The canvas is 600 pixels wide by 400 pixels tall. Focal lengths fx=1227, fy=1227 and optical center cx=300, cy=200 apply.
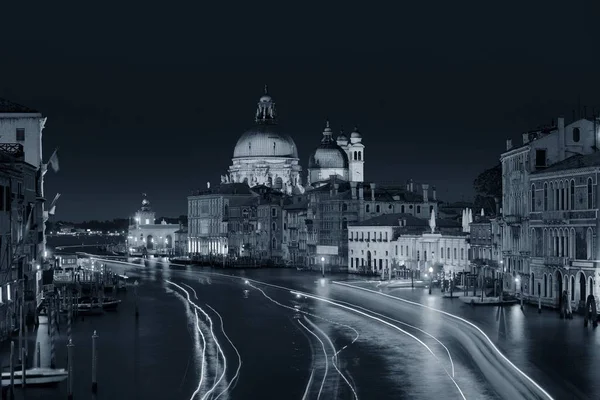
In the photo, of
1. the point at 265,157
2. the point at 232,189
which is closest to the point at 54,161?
the point at 232,189

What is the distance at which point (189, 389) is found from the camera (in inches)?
1363

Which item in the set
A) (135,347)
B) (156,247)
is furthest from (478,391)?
(156,247)

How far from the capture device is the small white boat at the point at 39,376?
34000 millimetres

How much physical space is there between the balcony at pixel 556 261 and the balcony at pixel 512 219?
537 cm

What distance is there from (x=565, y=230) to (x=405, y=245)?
1513 inches

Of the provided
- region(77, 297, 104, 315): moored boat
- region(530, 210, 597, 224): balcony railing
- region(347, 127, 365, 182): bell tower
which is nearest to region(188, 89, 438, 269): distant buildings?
region(347, 127, 365, 182): bell tower

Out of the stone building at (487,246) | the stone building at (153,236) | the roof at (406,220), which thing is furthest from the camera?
the stone building at (153,236)

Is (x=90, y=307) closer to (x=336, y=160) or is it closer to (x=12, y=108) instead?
Answer: (x=12, y=108)

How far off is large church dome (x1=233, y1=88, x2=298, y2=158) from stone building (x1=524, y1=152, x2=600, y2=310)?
11004 cm

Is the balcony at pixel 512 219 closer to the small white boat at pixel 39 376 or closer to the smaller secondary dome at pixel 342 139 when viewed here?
the small white boat at pixel 39 376

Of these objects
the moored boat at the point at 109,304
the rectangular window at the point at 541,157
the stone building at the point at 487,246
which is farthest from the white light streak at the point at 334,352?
the stone building at the point at 487,246

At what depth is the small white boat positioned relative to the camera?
34.0m

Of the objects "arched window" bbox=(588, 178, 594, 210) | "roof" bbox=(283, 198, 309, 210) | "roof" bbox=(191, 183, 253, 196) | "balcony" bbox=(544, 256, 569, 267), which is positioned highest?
"roof" bbox=(191, 183, 253, 196)

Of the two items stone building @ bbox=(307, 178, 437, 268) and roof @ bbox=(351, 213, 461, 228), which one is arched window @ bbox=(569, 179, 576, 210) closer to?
roof @ bbox=(351, 213, 461, 228)
